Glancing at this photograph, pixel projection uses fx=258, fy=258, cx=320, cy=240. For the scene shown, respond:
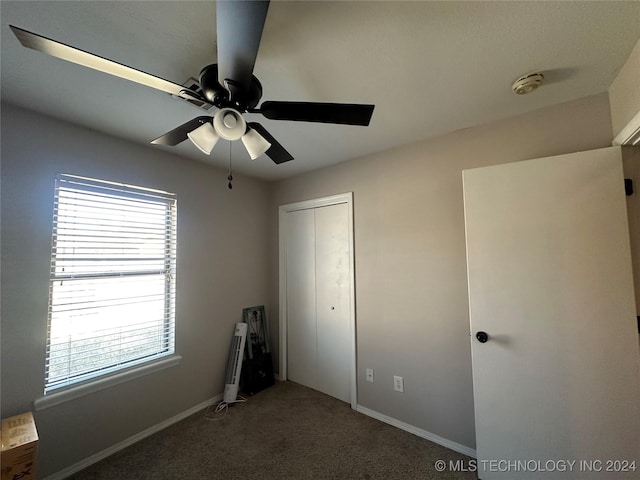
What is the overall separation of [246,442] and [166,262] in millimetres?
1624

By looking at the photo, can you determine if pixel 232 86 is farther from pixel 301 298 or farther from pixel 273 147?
pixel 301 298

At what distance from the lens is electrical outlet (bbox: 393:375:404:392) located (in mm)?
2188

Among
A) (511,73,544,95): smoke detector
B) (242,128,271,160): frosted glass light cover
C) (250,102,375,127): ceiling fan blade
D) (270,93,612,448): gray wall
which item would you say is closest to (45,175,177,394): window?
(242,128,271,160): frosted glass light cover

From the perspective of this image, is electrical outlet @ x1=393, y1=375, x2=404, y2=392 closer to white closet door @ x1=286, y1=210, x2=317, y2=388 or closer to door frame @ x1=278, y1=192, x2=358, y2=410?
door frame @ x1=278, y1=192, x2=358, y2=410

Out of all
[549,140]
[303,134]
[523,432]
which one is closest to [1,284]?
[303,134]

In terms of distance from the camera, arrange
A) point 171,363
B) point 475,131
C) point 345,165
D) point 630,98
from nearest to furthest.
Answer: point 630,98 → point 475,131 → point 171,363 → point 345,165

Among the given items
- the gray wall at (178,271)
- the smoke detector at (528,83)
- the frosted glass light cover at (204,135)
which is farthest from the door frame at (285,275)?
the frosted glass light cover at (204,135)

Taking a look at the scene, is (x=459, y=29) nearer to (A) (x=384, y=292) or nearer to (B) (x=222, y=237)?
(A) (x=384, y=292)

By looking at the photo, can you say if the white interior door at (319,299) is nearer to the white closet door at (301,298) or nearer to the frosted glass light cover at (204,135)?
the white closet door at (301,298)

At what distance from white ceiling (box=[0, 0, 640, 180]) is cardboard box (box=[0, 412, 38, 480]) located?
1.86 meters

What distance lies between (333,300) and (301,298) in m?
0.45

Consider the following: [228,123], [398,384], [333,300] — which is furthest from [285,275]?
[228,123]

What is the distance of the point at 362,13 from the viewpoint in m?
1.01

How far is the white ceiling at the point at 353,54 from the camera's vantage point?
1.01 m
